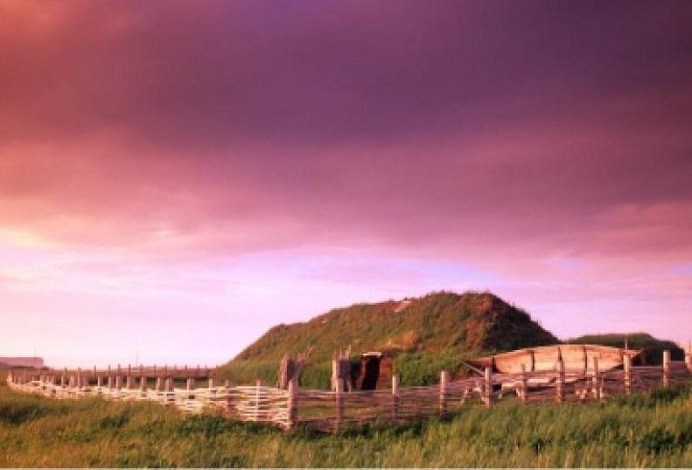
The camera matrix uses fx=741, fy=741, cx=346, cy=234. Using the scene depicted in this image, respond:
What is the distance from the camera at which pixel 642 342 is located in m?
34.4

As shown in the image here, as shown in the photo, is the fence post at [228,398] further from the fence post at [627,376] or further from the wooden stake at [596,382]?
the fence post at [627,376]

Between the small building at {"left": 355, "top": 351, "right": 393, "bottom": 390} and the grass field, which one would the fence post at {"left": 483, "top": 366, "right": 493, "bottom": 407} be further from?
the small building at {"left": 355, "top": 351, "right": 393, "bottom": 390}

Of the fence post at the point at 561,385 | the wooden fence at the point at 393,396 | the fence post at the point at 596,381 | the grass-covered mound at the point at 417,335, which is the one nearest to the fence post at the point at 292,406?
the wooden fence at the point at 393,396

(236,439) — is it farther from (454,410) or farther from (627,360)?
(627,360)

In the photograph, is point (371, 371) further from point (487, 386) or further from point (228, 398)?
point (228, 398)

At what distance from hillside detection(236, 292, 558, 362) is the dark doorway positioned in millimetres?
1971

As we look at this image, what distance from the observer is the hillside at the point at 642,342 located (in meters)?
31.4

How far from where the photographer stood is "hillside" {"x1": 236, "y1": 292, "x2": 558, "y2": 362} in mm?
34594

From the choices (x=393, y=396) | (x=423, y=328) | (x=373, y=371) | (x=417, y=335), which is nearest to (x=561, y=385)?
(x=393, y=396)

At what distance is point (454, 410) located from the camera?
66.5ft

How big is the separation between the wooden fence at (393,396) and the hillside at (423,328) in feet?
28.2

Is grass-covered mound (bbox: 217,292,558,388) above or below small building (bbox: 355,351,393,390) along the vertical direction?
above

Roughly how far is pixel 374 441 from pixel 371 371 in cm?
1724

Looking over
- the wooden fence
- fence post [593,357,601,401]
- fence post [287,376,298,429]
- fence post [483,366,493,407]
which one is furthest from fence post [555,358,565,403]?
fence post [287,376,298,429]
